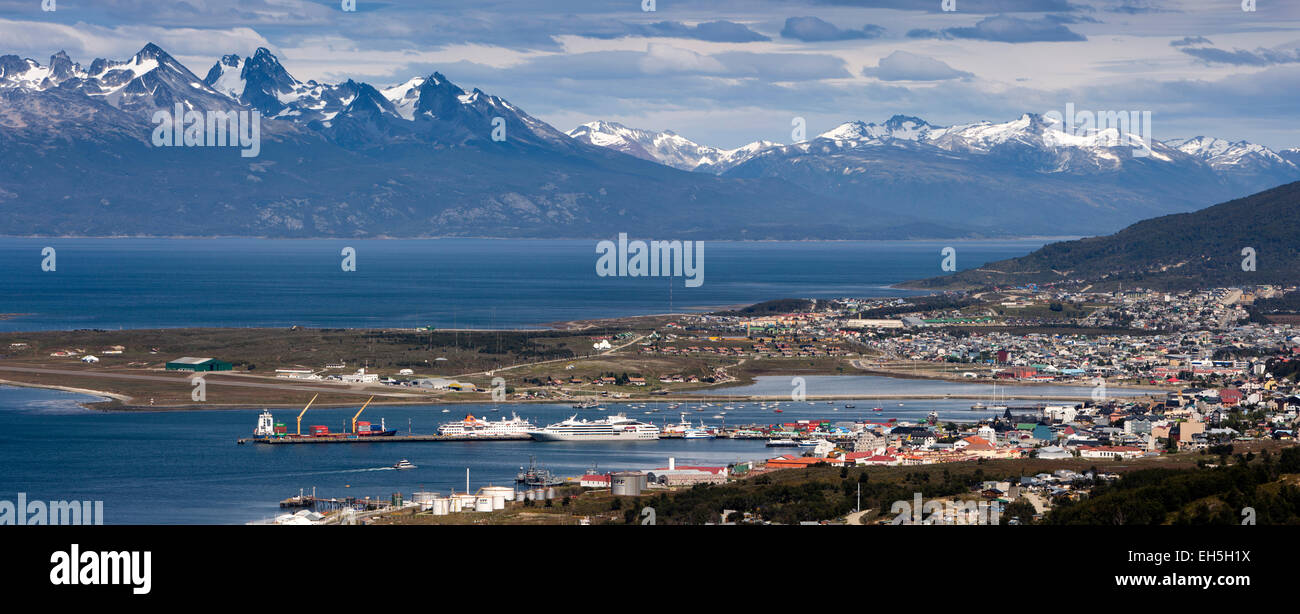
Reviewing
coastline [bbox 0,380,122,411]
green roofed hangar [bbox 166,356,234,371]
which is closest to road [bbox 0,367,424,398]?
green roofed hangar [bbox 166,356,234,371]

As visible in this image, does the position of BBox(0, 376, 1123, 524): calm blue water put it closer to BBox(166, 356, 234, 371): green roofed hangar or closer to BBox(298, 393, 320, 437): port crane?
BBox(298, 393, 320, 437): port crane

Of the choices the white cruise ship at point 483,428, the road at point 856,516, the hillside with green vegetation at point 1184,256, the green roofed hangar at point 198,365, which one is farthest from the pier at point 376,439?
the hillside with green vegetation at point 1184,256

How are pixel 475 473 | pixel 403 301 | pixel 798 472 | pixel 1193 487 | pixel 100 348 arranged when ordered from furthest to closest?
pixel 403 301, pixel 100 348, pixel 475 473, pixel 798 472, pixel 1193 487

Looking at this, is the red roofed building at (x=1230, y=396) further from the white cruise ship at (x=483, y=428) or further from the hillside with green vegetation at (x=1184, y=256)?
the hillside with green vegetation at (x=1184, y=256)

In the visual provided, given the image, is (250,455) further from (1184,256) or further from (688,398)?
(1184,256)

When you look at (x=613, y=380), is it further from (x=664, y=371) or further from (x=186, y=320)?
(x=186, y=320)
